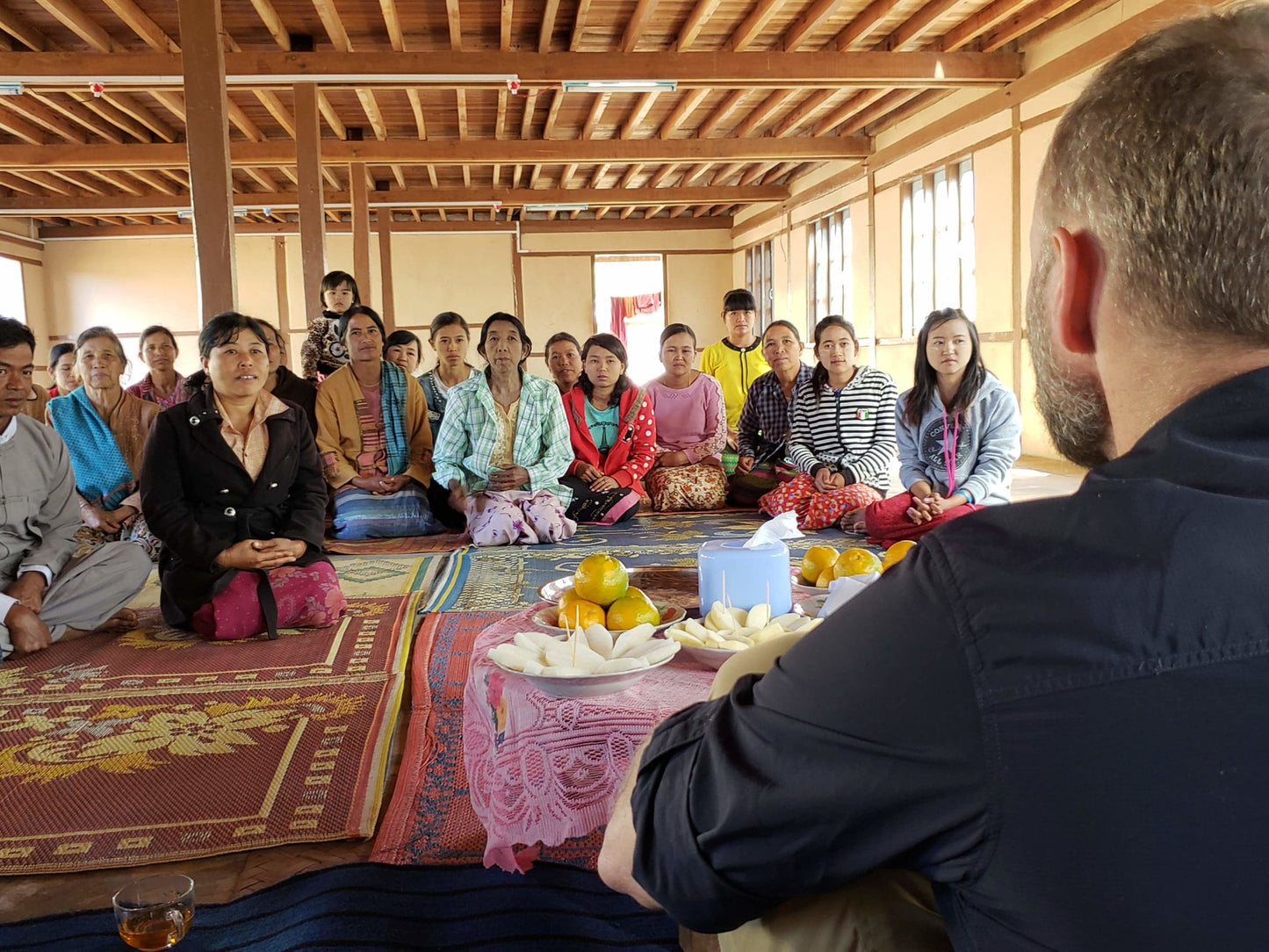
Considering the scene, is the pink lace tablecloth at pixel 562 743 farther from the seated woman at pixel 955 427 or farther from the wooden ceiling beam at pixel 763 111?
the wooden ceiling beam at pixel 763 111

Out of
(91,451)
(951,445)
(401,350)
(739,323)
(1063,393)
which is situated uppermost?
(739,323)

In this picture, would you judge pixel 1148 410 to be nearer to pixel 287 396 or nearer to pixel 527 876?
pixel 527 876

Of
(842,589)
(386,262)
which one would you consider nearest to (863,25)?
(842,589)

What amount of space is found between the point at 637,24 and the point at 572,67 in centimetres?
70

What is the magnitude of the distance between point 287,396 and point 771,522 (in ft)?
12.8

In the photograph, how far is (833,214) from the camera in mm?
12852

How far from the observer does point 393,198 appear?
45.0 feet

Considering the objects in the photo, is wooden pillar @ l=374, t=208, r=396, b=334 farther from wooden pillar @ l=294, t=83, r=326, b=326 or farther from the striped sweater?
the striped sweater

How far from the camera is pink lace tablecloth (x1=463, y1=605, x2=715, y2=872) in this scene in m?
1.35

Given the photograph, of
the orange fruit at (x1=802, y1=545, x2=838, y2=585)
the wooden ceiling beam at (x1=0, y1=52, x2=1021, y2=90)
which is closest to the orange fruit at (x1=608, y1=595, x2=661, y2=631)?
the orange fruit at (x1=802, y1=545, x2=838, y2=585)

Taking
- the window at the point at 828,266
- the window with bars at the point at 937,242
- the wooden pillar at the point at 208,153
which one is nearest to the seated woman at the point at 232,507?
the wooden pillar at the point at 208,153

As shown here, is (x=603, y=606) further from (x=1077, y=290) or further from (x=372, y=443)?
(x=372, y=443)

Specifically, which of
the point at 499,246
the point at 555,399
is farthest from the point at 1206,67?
the point at 499,246

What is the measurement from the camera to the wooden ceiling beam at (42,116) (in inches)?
345
